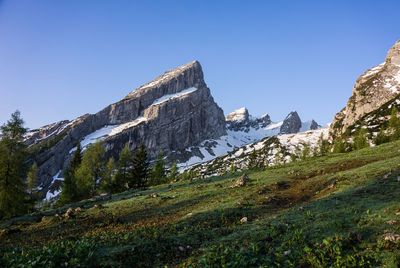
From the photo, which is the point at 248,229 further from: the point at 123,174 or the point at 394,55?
the point at 394,55

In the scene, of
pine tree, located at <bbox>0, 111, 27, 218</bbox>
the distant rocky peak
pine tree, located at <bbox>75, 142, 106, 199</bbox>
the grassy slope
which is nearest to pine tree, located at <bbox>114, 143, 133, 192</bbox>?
pine tree, located at <bbox>75, 142, 106, 199</bbox>

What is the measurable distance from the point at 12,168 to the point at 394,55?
247722mm

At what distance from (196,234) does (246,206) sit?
667 centimetres

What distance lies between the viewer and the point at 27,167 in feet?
104

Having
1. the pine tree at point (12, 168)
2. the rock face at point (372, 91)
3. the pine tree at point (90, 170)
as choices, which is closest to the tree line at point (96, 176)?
the pine tree at point (90, 170)

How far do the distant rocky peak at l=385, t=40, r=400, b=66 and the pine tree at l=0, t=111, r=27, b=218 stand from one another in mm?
240589

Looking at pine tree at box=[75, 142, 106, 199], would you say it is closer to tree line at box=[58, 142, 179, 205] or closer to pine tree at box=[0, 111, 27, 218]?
tree line at box=[58, 142, 179, 205]

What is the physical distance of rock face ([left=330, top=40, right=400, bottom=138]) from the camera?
156 metres

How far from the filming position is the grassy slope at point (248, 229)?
9195mm

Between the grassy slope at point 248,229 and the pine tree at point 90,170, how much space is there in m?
25.8

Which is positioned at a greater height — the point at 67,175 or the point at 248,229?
the point at 67,175

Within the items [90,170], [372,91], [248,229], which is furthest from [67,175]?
[372,91]

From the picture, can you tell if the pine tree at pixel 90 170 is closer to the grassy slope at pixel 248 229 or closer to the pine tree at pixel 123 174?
the pine tree at pixel 123 174

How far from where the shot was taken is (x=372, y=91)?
16525 cm
